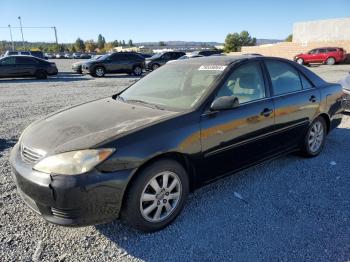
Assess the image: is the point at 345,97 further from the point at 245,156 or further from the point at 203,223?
the point at 203,223

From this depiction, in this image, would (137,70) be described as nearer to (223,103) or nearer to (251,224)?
(223,103)

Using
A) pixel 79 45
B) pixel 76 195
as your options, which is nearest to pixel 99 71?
pixel 76 195

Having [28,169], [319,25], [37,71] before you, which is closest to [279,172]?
[28,169]

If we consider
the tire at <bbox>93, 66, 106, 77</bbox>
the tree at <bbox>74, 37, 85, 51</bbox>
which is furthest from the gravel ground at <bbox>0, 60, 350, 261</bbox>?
the tree at <bbox>74, 37, 85, 51</bbox>

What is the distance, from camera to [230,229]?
320cm

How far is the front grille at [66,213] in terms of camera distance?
272 cm

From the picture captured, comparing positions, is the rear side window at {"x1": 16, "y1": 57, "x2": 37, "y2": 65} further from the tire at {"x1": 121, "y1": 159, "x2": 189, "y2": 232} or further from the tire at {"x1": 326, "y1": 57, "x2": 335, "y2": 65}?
the tire at {"x1": 326, "y1": 57, "x2": 335, "y2": 65}

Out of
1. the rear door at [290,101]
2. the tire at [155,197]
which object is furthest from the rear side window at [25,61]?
the tire at [155,197]

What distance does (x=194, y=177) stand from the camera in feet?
11.2

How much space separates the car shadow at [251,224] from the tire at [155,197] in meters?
0.13

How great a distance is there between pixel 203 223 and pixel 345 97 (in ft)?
17.6

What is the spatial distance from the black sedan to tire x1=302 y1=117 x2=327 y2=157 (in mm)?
36

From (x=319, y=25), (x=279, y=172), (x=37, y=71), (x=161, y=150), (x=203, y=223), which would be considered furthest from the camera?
(x=319, y=25)

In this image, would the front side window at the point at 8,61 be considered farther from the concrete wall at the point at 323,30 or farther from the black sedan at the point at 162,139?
the concrete wall at the point at 323,30
